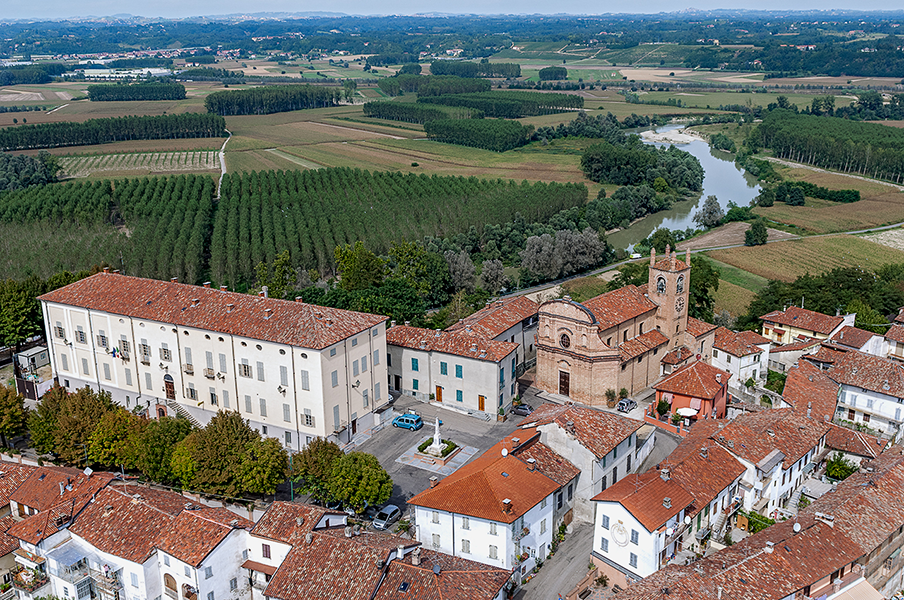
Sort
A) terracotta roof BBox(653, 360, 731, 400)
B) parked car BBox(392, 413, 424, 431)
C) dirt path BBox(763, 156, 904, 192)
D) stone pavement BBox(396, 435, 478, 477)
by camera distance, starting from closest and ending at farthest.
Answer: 1. stone pavement BBox(396, 435, 478, 477)
2. parked car BBox(392, 413, 424, 431)
3. terracotta roof BBox(653, 360, 731, 400)
4. dirt path BBox(763, 156, 904, 192)

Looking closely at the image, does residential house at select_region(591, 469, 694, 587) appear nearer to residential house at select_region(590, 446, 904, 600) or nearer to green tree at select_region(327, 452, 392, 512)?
residential house at select_region(590, 446, 904, 600)

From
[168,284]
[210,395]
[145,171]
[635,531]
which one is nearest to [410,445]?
[210,395]

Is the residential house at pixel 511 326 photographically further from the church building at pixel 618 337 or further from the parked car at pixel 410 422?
the parked car at pixel 410 422

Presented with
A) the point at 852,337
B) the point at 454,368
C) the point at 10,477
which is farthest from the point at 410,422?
the point at 852,337

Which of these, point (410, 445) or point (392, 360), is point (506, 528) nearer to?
point (410, 445)

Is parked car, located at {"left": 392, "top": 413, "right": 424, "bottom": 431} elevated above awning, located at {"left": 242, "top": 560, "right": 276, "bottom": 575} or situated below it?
below

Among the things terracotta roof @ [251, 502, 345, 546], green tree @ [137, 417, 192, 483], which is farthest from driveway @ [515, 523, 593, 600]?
green tree @ [137, 417, 192, 483]

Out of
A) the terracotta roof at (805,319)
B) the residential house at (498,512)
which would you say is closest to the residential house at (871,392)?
the terracotta roof at (805,319)
